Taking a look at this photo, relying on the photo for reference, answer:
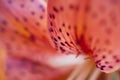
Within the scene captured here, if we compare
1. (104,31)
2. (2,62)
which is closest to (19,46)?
(2,62)

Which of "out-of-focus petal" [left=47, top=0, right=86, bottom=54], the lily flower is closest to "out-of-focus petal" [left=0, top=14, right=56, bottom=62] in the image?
the lily flower

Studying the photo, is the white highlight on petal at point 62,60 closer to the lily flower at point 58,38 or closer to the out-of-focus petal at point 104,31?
the lily flower at point 58,38

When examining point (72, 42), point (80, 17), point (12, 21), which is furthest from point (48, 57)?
point (80, 17)

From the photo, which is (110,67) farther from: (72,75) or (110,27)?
(72,75)

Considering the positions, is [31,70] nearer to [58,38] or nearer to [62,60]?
[62,60]

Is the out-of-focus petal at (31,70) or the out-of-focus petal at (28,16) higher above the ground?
the out-of-focus petal at (28,16)

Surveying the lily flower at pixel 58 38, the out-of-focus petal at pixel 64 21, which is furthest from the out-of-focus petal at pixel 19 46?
the out-of-focus petal at pixel 64 21

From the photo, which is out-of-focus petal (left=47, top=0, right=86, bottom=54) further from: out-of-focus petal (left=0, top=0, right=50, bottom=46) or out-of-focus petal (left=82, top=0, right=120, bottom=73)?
out-of-focus petal (left=0, top=0, right=50, bottom=46)
